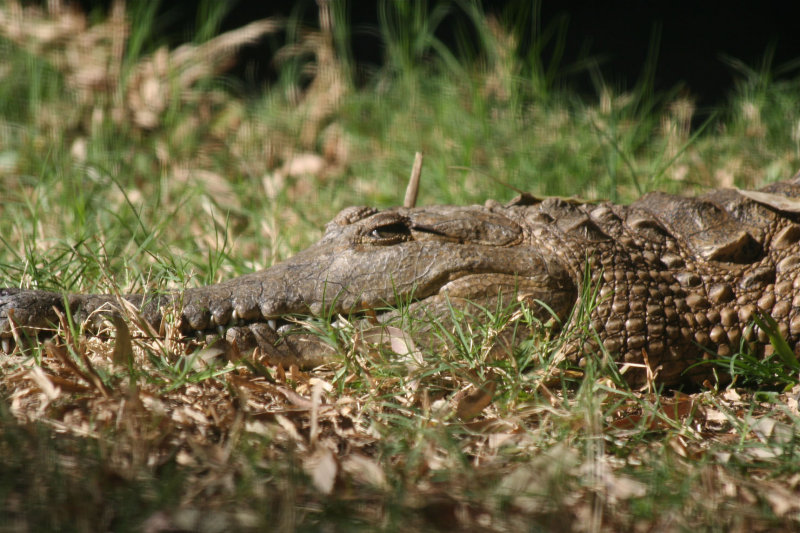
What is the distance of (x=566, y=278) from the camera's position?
2.97 metres

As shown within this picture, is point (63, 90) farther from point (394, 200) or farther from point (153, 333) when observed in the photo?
point (153, 333)

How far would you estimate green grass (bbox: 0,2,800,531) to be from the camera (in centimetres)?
176

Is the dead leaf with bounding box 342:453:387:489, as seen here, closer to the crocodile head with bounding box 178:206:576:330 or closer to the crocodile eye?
the crocodile head with bounding box 178:206:576:330

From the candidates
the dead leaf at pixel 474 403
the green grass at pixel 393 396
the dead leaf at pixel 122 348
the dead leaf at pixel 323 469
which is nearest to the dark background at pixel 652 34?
the green grass at pixel 393 396

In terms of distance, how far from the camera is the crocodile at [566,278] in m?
2.80

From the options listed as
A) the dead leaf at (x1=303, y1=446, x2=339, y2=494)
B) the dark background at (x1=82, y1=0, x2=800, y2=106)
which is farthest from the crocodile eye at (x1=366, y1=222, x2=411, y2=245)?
the dark background at (x1=82, y1=0, x2=800, y2=106)

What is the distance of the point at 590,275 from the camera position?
2.98 meters

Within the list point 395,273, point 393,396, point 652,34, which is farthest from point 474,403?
point 652,34

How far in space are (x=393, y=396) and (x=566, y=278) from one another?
35.7 inches

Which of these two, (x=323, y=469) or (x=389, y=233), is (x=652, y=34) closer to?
(x=389, y=233)

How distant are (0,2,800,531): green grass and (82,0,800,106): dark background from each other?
4.61ft

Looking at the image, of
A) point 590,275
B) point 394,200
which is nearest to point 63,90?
point 394,200

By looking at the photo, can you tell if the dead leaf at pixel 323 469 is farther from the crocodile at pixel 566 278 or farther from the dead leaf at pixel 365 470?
the crocodile at pixel 566 278

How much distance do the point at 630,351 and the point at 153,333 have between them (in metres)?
1.79
